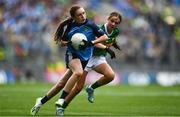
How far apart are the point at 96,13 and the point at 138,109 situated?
63.1 feet

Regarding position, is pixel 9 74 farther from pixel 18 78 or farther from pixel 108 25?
pixel 108 25

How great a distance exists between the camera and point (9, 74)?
114ft

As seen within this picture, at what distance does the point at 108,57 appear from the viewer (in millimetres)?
34188

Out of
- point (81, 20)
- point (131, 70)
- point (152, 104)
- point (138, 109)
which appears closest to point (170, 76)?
point (131, 70)

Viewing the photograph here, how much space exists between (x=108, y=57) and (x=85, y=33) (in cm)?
1894

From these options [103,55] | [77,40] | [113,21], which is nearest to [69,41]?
[77,40]

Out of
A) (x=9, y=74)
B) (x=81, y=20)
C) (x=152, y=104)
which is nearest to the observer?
(x=81, y=20)

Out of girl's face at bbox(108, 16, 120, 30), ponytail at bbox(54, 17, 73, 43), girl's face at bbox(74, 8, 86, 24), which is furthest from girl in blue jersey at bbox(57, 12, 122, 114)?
girl's face at bbox(74, 8, 86, 24)

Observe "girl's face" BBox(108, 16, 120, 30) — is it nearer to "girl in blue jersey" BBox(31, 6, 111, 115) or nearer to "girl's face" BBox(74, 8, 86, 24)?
"girl in blue jersey" BBox(31, 6, 111, 115)

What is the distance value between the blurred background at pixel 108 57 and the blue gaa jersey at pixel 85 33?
18688 mm

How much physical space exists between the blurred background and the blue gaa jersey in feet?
61.3

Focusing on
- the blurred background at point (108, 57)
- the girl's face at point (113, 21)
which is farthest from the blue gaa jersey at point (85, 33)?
the blurred background at point (108, 57)

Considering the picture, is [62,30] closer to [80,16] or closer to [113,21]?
[80,16]

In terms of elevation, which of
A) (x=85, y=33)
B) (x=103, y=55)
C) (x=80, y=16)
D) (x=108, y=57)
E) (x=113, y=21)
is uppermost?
(x=108, y=57)
